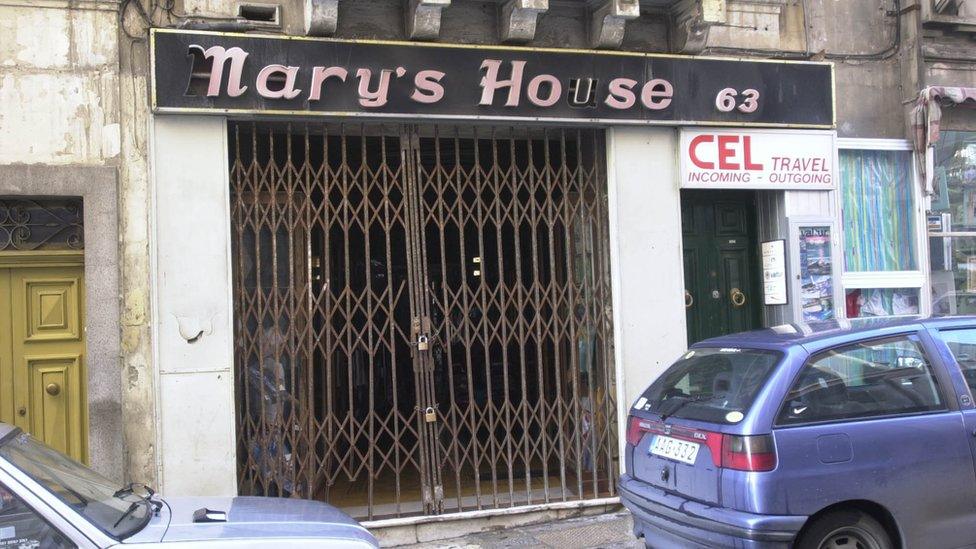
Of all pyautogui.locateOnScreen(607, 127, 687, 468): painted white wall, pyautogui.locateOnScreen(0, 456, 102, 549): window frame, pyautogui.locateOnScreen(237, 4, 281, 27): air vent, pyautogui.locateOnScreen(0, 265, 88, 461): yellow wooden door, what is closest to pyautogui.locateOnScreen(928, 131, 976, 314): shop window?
pyautogui.locateOnScreen(607, 127, 687, 468): painted white wall

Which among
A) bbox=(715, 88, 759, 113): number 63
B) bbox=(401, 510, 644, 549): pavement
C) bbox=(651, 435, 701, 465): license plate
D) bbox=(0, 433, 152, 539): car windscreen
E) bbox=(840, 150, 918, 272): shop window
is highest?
bbox=(715, 88, 759, 113): number 63

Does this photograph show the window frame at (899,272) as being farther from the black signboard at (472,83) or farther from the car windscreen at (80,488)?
the car windscreen at (80,488)

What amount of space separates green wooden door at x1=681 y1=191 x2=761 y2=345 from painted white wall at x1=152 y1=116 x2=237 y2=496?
457 centimetres

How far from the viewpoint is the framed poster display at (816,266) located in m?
8.31

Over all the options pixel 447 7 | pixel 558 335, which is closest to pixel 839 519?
pixel 558 335

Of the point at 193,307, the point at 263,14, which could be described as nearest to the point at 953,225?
the point at 263,14

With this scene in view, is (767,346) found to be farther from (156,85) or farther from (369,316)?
(156,85)

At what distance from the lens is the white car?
3.16m

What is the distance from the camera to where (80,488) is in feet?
12.0

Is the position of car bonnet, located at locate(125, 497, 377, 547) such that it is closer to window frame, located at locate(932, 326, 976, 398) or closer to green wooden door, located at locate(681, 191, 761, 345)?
window frame, located at locate(932, 326, 976, 398)

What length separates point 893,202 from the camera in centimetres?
882

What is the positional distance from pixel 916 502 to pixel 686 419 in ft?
4.31

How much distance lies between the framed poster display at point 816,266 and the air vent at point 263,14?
513 centimetres

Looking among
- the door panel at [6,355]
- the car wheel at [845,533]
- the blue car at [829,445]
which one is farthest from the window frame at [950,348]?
the door panel at [6,355]
